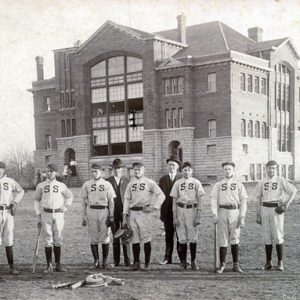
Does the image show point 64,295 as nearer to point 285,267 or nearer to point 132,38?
point 285,267

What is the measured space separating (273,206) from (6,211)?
5.34m

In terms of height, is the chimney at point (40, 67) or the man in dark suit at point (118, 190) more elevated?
the chimney at point (40, 67)

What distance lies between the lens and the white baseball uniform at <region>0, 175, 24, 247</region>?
1004 cm

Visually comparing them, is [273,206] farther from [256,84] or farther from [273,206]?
[256,84]

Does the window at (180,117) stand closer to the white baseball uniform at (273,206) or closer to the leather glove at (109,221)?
the white baseball uniform at (273,206)

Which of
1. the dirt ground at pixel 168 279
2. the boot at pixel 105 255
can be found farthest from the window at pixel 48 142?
the boot at pixel 105 255

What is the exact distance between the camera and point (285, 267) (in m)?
10.1

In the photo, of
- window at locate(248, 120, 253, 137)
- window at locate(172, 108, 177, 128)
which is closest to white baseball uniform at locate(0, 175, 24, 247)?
window at locate(172, 108, 177, 128)

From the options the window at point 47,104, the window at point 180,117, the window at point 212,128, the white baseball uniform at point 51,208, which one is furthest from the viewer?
the window at point 47,104

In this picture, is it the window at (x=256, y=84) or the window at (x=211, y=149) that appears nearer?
the window at (x=211, y=149)

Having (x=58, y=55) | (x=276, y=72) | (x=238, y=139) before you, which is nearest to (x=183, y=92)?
(x=238, y=139)

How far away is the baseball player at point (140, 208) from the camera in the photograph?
10.1 meters

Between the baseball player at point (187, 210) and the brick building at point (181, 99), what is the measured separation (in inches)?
1343

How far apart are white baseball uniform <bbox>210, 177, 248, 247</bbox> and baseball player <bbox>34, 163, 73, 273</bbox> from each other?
121 inches
